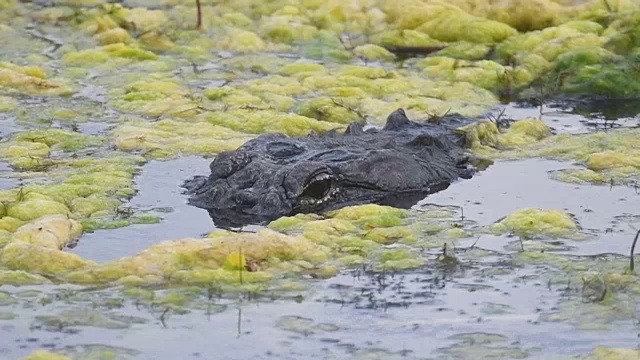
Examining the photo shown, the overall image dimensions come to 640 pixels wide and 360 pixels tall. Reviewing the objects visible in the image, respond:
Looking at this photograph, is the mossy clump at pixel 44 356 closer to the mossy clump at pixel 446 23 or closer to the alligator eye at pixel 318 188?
the alligator eye at pixel 318 188

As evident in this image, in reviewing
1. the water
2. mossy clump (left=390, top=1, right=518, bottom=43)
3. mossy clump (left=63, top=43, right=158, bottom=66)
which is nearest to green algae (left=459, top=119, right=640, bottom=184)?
the water

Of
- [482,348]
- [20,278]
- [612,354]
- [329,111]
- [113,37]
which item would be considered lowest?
[113,37]

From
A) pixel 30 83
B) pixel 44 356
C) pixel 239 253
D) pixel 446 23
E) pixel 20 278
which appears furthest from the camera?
pixel 446 23

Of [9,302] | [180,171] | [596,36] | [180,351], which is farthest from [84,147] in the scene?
[596,36]

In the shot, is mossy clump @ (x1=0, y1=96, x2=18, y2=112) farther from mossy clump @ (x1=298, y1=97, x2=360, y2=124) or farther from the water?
mossy clump @ (x1=298, y1=97, x2=360, y2=124)

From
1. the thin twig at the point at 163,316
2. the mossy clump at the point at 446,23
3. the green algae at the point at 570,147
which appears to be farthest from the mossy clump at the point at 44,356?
the mossy clump at the point at 446,23

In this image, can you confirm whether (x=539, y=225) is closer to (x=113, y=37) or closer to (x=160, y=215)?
(x=160, y=215)

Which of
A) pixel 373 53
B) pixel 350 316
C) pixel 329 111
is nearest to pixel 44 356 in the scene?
pixel 350 316

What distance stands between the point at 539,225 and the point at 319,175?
1390 millimetres

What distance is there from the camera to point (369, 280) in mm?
6184

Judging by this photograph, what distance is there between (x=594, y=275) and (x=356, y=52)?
21.7 feet

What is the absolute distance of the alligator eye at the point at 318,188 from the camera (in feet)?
24.6

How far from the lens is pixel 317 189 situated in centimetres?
755

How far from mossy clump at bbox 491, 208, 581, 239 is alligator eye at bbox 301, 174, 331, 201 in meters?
1.10
